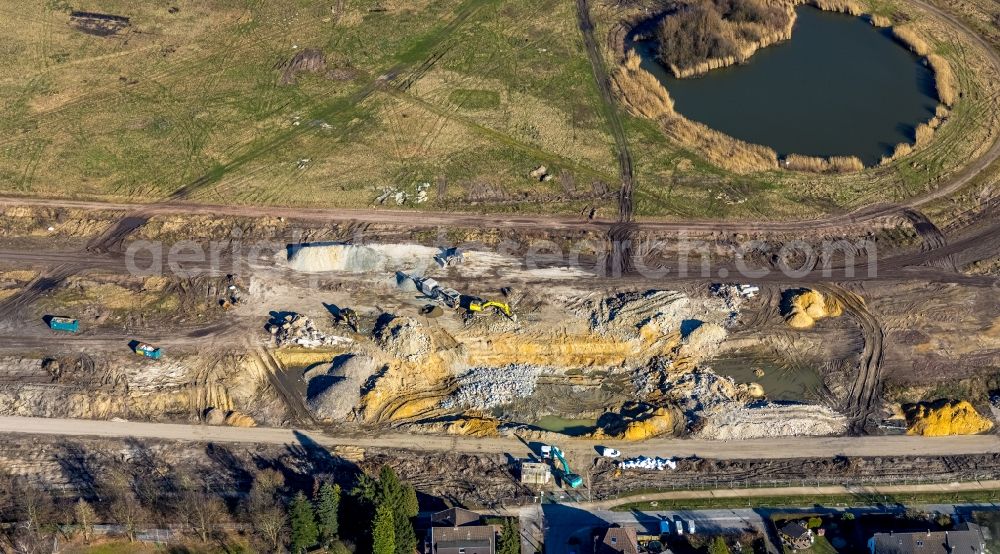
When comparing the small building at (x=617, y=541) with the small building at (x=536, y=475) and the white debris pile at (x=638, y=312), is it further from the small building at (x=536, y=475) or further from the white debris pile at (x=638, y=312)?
the white debris pile at (x=638, y=312)

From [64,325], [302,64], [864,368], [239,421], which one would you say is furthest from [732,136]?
[64,325]

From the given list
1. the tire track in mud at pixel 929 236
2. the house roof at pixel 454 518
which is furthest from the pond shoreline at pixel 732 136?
the house roof at pixel 454 518

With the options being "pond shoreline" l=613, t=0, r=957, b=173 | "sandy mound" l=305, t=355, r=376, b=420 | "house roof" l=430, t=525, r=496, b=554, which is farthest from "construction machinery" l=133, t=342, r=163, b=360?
"pond shoreline" l=613, t=0, r=957, b=173

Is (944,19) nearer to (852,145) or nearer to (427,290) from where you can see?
(852,145)

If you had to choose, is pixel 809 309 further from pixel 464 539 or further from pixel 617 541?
pixel 464 539

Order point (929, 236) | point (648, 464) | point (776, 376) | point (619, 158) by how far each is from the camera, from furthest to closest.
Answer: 1. point (619, 158)
2. point (929, 236)
3. point (776, 376)
4. point (648, 464)

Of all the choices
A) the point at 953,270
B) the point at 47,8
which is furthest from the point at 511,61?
the point at 47,8
